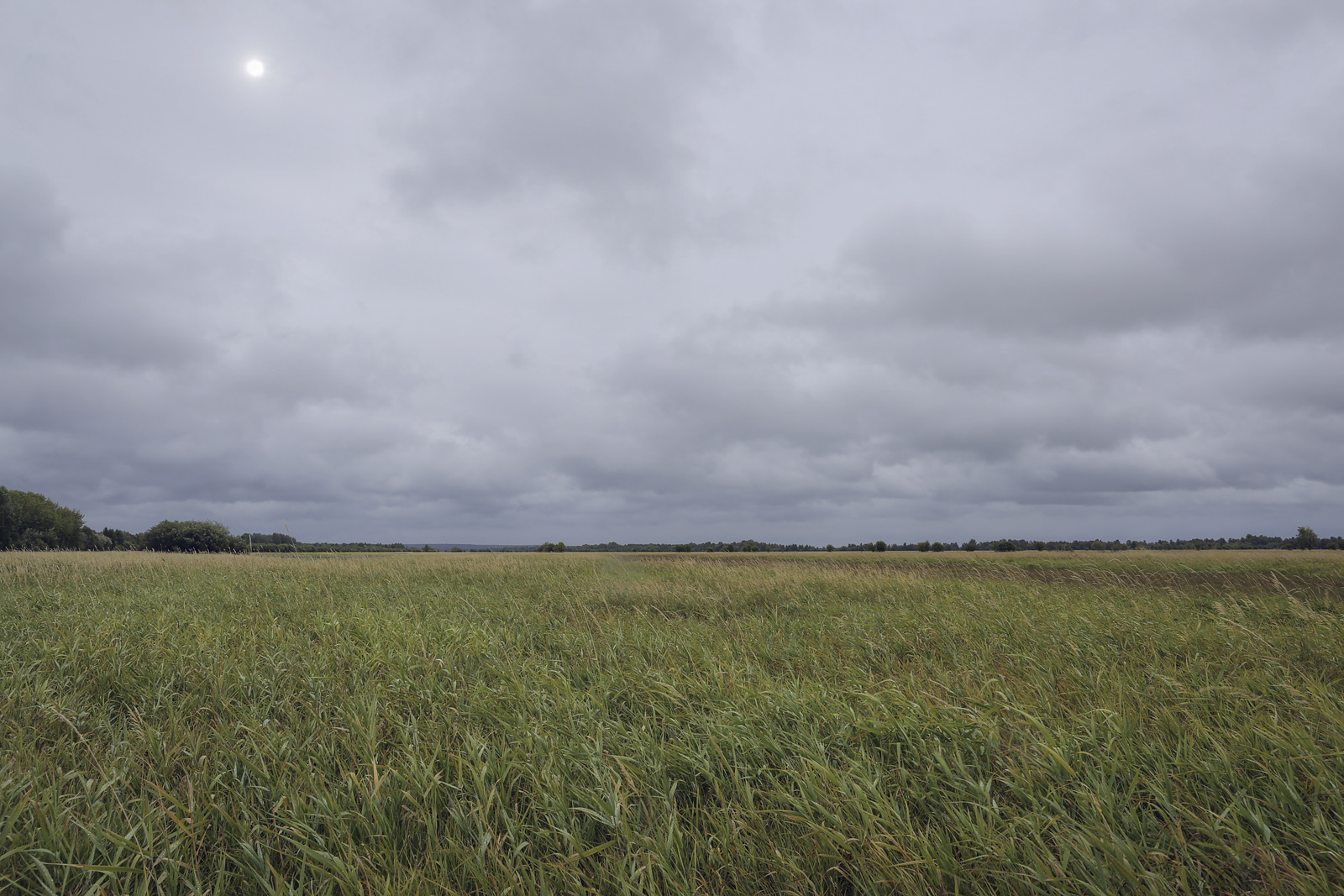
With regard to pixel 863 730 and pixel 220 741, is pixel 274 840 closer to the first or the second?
pixel 220 741

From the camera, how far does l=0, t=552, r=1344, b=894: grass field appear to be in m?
2.70

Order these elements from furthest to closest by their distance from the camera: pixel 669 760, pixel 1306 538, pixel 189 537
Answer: pixel 1306 538
pixel 189 537
pixel 669 760

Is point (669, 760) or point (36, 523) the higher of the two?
point (36, 523)

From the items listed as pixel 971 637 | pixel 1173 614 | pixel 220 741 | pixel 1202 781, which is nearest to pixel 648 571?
pixel 971 637

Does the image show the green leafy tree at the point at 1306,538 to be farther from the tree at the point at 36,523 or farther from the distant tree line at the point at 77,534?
the tree at the point at 36,523

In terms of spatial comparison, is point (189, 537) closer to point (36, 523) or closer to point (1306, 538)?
point (36, 523)

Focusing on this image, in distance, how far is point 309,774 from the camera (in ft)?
11.5

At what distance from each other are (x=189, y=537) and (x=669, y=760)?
7459cm

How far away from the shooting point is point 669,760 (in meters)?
3.80

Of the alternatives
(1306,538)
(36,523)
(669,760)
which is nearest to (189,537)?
(36,523)

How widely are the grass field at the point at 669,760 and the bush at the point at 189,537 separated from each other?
6346 centimetres

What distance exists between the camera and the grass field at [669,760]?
270 centimetres

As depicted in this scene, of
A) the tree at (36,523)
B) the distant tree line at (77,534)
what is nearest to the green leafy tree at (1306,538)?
the distant tree line at (77,534)

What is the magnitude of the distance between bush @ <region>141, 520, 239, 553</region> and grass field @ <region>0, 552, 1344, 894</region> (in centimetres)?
6346
